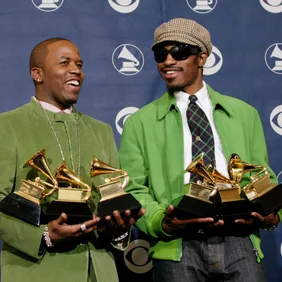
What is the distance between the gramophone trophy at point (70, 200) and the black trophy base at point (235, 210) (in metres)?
0.39

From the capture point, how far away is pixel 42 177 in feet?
6.10

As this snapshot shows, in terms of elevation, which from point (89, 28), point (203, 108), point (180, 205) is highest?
point (89, 28)

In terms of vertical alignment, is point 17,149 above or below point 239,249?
above

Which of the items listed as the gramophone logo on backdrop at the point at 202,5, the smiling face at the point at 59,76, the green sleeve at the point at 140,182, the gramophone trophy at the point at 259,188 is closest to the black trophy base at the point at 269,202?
the gramophone trophy at the point at 259,188

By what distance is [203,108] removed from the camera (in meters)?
2.15

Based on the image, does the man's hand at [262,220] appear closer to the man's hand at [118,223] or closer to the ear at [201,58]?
the man's hand at [118,223]

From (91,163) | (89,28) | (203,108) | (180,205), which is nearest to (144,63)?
(89,28)

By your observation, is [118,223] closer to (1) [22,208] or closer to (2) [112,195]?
(2) [112,195]

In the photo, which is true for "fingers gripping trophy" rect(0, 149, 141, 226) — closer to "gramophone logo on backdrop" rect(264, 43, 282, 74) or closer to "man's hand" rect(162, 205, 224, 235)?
"man's hand" rect(162, 205, 224, 235)

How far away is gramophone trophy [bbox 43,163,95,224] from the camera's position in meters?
1.74

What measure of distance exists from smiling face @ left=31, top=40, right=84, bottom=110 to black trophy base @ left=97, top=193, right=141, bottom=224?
0.41 m

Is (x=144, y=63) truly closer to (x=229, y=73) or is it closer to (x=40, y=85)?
→ (x=229, y=73)

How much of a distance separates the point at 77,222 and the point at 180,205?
296 millimetres

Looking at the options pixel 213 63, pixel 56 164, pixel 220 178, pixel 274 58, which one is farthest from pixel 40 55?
pixel 274 58
